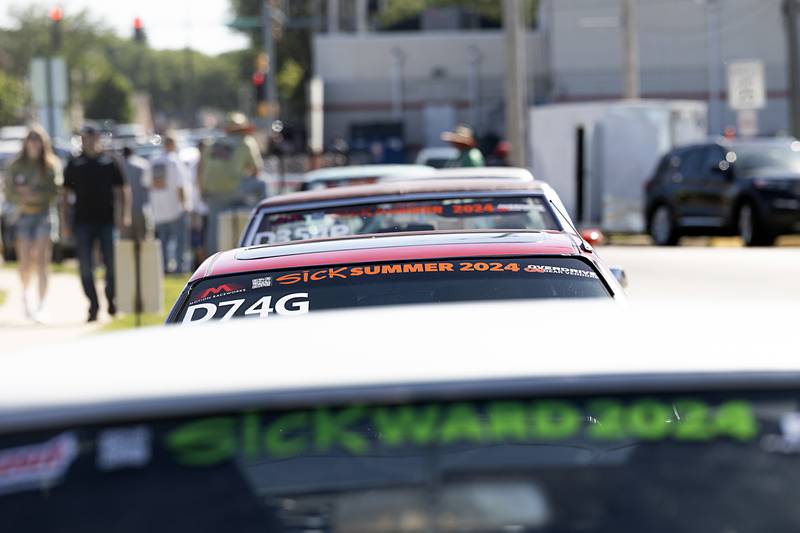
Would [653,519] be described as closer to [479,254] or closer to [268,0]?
[479,254]

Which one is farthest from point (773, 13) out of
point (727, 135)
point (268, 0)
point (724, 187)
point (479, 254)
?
point (479, 254)

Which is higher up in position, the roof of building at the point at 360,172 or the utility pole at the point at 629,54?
the utility pole at the point at 629,54

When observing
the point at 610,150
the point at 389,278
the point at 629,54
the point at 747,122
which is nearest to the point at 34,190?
the point at 389,278

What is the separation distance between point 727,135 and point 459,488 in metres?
31.9

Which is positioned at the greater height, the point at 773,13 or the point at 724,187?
the point at 773,13

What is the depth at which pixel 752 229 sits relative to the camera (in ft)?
80.4

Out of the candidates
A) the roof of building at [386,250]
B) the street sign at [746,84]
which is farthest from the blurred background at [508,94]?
the roof of building at [386,250]

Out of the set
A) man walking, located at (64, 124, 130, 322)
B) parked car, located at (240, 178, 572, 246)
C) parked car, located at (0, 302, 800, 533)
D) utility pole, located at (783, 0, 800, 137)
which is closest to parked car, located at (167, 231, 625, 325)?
parked car, located at (240, 178, 572, 246)

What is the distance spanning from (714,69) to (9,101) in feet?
135

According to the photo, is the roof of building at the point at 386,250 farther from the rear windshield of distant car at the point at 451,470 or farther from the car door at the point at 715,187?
the car door at the point at 715,187

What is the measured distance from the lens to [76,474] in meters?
2.39

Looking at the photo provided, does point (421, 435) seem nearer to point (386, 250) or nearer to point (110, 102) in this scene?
point (386, 250)

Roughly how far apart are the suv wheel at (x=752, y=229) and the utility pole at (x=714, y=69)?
3439 centimetres

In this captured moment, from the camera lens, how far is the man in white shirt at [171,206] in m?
20.3
